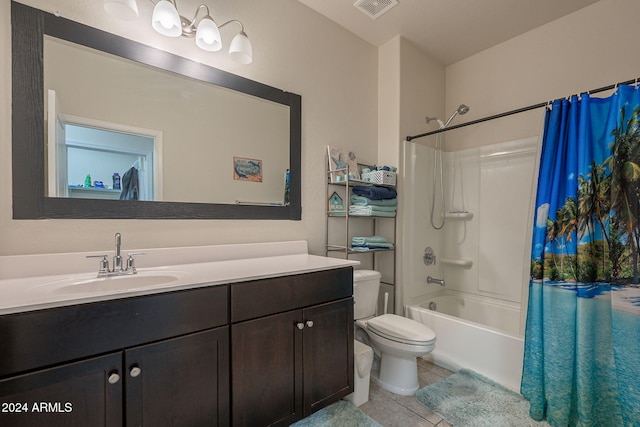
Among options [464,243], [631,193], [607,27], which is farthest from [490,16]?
[464,243]

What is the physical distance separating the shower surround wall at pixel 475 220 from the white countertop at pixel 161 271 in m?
1.19

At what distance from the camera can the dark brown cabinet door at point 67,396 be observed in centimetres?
84

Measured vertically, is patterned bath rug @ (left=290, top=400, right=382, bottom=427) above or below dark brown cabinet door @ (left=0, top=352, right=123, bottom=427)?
below

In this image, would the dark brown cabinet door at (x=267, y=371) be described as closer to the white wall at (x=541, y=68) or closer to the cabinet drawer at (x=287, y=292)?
the cabinet drawer at (x=287, y=292)

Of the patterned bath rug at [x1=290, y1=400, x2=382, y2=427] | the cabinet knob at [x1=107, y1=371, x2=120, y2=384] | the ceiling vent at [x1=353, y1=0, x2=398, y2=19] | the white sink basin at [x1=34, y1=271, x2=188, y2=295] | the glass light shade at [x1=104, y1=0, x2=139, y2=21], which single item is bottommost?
the patterned bath rug at [x1=290, y1=400, x2=382, y2=427]

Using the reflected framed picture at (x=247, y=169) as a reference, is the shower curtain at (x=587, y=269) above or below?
below

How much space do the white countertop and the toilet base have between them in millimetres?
766

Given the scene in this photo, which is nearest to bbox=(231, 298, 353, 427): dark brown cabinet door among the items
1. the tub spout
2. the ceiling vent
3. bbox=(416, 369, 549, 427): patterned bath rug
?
bbox=(416, 369, 549, 427): patterned bath rug

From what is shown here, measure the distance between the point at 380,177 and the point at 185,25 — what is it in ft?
5.15

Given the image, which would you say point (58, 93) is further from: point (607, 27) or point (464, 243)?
point (607, 27)

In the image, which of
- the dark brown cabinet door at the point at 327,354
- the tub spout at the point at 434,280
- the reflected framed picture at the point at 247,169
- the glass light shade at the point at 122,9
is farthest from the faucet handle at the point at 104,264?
the tub spout at the point at 434,280

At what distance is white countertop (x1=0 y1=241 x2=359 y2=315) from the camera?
93 cm

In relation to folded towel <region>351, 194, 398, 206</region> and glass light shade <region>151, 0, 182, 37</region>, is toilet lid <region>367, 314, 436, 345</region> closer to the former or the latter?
folded towel <region>351, 194, 398, 206</region>

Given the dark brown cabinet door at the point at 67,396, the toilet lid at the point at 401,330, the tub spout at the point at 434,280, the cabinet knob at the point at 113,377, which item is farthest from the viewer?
the tub spout at the point at 434,280
